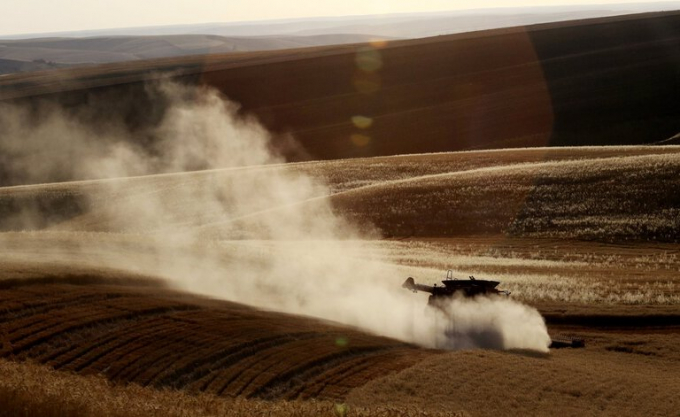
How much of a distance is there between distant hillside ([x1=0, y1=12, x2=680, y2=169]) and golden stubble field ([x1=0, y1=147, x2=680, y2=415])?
2679 centimetres

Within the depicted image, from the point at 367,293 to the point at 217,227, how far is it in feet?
76.7

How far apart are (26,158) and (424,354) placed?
230ft

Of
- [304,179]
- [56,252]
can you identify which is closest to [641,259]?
[56,252]

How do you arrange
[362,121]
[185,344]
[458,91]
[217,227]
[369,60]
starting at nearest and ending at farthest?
[185,344]
[217,227]
[362,121]
[458,91]
[369,60]

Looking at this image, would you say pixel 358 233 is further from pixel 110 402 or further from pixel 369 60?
pixel 369 60

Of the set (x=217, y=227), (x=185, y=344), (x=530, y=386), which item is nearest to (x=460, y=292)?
(x=530, y=386)

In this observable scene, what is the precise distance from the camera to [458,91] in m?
96.1

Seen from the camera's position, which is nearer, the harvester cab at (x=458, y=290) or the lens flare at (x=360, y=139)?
the harvester cab at (x=458, y=290)

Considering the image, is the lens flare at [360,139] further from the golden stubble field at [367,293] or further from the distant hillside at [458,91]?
the golden stubble field at [367,293]

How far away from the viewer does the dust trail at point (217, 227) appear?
83.8 feet

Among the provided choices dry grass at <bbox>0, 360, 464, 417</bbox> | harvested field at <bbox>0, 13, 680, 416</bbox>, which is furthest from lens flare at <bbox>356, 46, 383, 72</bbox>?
dry grass at <bbox>0, 360, 464, 417</bbox>

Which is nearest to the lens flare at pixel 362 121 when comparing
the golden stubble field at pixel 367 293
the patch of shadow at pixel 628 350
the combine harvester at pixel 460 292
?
the golden stubble field at pixel 367 293

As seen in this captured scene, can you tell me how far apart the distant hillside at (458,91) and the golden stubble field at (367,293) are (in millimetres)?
26793

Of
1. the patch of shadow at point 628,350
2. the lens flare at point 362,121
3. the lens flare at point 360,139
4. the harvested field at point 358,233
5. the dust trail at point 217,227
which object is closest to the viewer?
the harvested field at point 358,233
